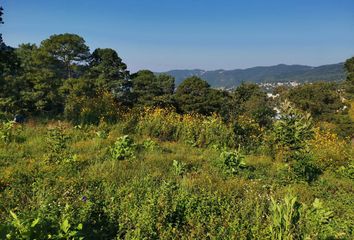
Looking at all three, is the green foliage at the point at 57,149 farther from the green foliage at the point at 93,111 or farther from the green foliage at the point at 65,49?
the green foliage at the point at 65,49

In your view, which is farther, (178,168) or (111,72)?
(111,72)

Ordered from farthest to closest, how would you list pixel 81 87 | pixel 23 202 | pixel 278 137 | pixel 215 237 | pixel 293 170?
1. pixel 81 87
2. pixel 278 137
3. pixel 293 170
4. pixel 23 202
5. pixel 215 237

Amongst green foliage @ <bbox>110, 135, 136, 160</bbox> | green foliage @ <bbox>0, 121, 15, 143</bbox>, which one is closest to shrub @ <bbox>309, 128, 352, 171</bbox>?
A: green foliage @ <bbox>110, 135, 136, 160</bbox>

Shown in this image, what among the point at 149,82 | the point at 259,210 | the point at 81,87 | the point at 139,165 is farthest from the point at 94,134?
the point at 149,82

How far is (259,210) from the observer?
4.46 meters

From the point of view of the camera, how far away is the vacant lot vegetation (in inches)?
151

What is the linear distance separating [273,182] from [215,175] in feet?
3.78

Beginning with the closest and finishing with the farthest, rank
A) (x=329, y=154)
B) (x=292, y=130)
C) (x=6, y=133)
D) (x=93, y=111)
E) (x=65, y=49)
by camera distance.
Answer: (x=6, y=133) < (x=292, y=130) < (x=329, y=154) < (x=93, y=111) < (x=65, y=49)

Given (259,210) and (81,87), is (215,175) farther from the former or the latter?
(81,87)

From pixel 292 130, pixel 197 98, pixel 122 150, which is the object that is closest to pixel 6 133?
pixel 122 150

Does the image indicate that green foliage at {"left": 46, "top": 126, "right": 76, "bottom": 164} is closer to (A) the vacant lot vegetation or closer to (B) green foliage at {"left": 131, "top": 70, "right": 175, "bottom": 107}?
(A) the vacant lot vegetation

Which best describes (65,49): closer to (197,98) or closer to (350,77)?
(197,98)

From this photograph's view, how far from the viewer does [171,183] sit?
16.4 feet

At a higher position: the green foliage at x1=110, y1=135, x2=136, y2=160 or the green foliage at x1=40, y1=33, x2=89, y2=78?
the green foliage at x1=40, y1=33, x2=89, y2=78
